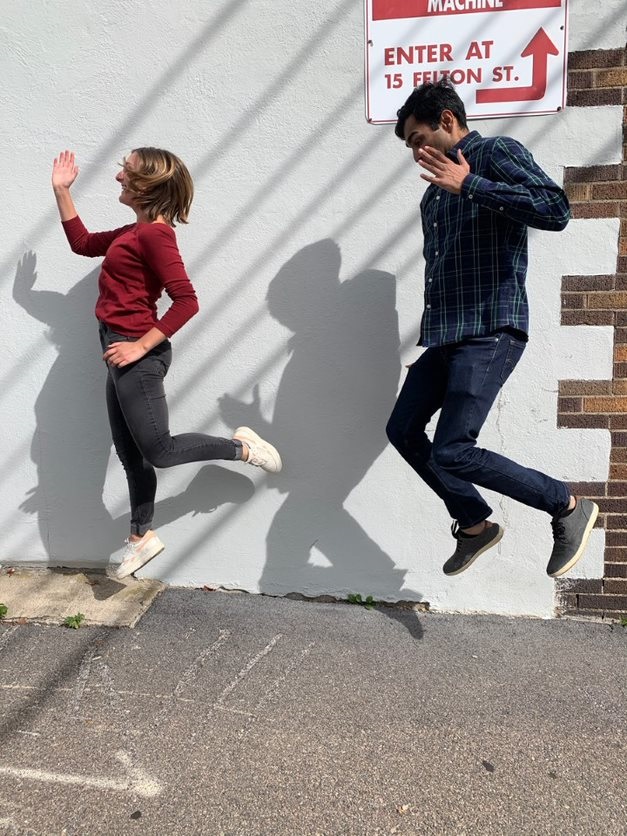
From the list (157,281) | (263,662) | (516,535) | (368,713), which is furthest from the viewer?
(516,535)

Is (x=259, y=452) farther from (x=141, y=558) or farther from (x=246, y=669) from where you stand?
(x=246, y=669)

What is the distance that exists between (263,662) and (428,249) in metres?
1.78

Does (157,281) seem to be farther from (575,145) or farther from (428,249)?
(575,145)

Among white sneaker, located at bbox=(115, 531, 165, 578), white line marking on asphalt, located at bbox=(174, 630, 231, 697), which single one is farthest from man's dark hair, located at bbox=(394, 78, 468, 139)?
white line marking on asphalt, located at bbox=(174, 630, 231, 697)

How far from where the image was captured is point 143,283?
300 centimetres

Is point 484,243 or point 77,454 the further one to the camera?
point 77,454

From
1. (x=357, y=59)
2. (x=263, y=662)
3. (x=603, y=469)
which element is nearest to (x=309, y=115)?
(x=357, y=59)

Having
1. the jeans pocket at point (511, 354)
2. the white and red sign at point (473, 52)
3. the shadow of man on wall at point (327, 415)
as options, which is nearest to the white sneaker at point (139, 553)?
the shadow of man on wall at point (327, 415)

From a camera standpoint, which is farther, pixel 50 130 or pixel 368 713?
pixel 50 130

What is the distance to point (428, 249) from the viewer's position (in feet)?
9.50

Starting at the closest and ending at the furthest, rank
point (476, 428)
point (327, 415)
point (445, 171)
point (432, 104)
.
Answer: point (445, 171), point (432, 104), point (476, 428), point (327, 415)

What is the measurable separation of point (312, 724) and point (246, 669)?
427mm

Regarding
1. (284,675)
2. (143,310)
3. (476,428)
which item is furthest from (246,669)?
(143,310)

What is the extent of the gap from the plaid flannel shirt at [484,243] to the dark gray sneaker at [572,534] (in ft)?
2.47
